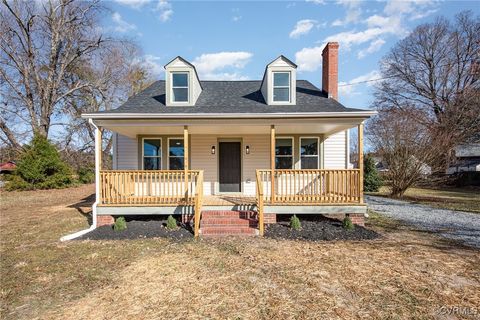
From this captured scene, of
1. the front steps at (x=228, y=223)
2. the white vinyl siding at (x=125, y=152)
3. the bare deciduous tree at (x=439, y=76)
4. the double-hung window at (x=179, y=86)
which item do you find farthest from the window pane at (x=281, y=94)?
the bare deciduous tree at (x=439, y=76)

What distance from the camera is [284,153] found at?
10062 mm

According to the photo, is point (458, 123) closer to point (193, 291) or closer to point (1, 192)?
point (193, 291)

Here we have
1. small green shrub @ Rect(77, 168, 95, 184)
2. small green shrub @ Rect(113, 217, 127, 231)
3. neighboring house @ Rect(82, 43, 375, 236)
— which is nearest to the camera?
small green shrub @ Rect(113, 217, 127, 231)

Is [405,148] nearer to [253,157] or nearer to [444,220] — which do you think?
[444,220]

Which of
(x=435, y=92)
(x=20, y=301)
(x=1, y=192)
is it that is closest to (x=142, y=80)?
(x=1, y=192)

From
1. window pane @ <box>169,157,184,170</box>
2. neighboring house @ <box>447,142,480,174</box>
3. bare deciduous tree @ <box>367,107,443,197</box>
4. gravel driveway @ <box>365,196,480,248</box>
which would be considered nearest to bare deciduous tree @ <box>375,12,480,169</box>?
neighboring house @ <box>447,142,480,174</box>

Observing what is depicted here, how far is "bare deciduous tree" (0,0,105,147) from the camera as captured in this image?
65.8 feet

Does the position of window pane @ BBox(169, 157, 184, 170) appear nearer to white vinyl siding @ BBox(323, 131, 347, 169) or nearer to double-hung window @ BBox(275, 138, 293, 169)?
double-hung window @ BBox(275, 138, 293, 169)

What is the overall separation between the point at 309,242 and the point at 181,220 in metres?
3.86

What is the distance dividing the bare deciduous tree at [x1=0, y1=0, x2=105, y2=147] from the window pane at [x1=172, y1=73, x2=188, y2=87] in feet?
56.2

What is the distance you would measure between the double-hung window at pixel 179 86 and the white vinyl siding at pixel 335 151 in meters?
5.71

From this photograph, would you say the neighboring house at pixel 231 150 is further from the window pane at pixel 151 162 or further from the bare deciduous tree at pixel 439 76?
the bare deciduous tree at pixel 439 76

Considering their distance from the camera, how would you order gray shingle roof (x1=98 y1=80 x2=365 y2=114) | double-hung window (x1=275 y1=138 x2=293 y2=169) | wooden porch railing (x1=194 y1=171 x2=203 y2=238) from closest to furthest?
wooden porch railing (x1=194 y1=171 x2=203 y2=238)
gray shingle roof (x1=98 y1=80 x2=365 y2=114)
double-hung window (x1=275 y1=138 x2=293 y2=169)

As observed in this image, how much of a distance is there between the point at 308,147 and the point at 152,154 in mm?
6090
